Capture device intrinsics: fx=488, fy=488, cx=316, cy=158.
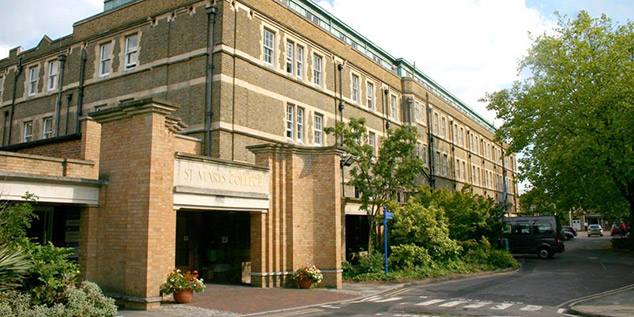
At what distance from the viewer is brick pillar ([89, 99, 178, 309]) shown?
11.9 meters

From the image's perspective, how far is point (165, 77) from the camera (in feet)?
68.2

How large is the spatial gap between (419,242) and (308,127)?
7541 mm

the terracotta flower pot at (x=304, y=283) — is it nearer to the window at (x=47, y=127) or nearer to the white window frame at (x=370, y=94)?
the white window frame at (x=370, y=94)

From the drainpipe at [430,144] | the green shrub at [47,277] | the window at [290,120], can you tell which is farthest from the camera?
the drainpipe at [430,144]

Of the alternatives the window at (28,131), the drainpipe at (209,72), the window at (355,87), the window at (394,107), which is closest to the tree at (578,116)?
the window at (394,107)

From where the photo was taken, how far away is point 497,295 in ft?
50.2

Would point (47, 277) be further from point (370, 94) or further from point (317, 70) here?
point (370, 94)

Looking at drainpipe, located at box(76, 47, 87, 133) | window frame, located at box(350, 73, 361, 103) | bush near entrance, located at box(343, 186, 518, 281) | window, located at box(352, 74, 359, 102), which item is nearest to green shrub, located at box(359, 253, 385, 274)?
bush near entrance, located at box(343, 186, 518, 281)

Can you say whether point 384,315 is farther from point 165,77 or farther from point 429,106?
point 429,106

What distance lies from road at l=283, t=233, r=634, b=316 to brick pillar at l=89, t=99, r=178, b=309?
12.4 feet

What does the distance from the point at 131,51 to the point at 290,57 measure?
726cm

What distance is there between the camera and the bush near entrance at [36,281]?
9.12 metres

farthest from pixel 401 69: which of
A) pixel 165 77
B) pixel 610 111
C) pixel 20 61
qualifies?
pixel 20 61

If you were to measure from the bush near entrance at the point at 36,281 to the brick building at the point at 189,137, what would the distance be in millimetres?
1218
